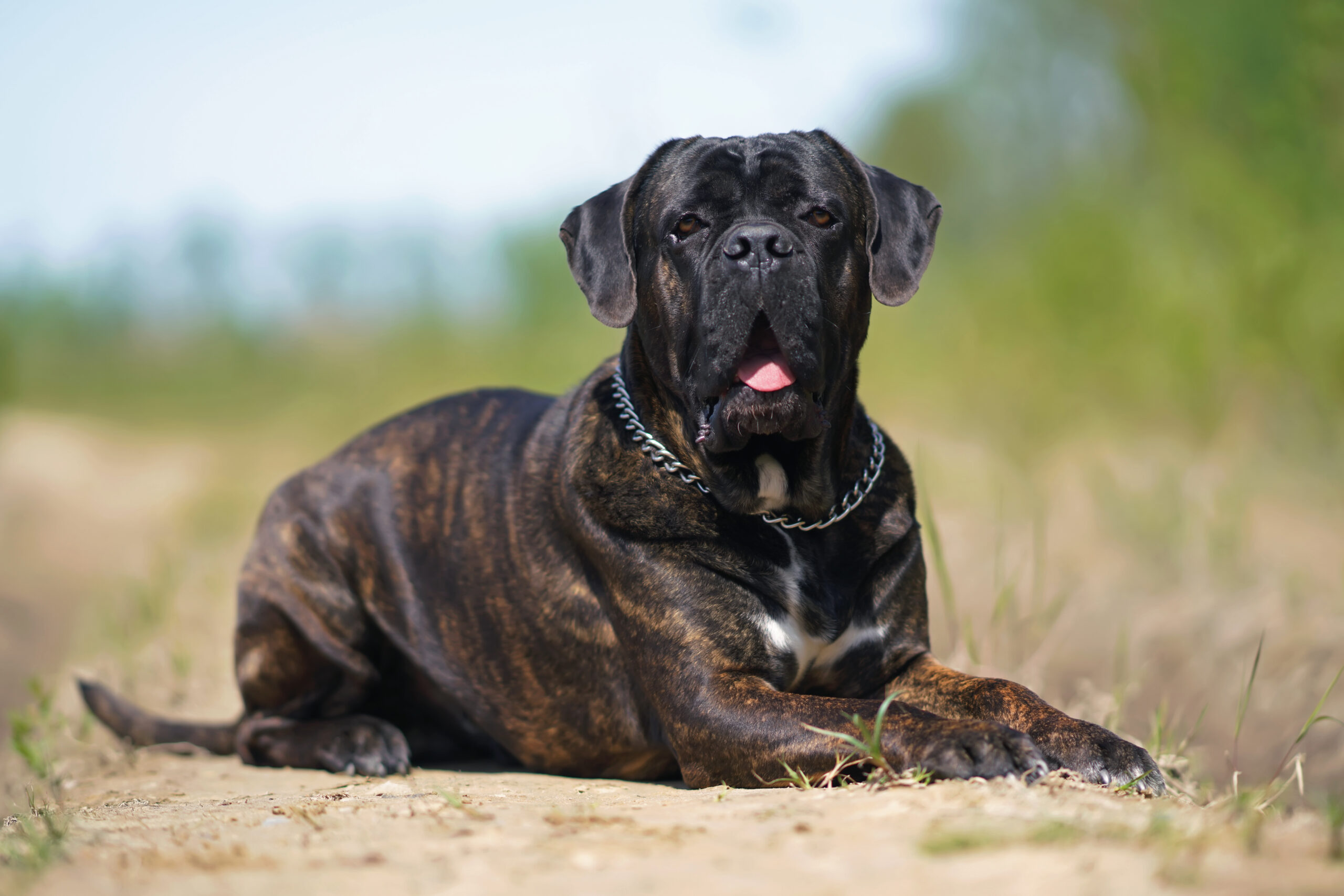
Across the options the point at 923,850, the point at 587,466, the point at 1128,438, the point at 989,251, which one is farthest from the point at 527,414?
the point at 989,251

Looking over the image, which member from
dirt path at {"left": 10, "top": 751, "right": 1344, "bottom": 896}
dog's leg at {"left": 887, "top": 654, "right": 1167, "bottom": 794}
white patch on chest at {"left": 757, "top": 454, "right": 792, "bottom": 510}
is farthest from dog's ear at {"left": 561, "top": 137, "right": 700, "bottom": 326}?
dirt path at {"left": 10, "top": 751, "right": 1344, "bottom": 896}

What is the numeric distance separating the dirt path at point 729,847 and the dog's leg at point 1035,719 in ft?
0.62

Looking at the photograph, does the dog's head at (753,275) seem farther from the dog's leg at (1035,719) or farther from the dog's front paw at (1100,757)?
the dog's front paw at (1100,757)

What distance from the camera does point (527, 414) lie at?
→ 407 cm

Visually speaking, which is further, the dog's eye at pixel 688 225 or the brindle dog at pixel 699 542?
the dog's eye at pixel 688 225

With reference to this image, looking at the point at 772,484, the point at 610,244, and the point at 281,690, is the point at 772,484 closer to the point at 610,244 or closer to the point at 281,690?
the point at 610,244

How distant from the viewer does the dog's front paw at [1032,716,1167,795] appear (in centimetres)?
262

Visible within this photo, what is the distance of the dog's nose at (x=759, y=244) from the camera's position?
306 cm

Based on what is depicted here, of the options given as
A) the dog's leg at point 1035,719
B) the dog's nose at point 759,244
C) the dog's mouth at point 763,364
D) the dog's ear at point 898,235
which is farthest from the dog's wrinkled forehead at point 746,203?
the dog's leg at point 1035,719

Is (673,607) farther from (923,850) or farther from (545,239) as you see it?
(545,239)

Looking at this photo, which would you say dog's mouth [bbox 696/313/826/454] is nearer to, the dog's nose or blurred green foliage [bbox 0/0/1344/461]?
the dog's nose

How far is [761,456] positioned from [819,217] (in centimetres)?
70

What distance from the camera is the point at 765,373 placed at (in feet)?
10.1

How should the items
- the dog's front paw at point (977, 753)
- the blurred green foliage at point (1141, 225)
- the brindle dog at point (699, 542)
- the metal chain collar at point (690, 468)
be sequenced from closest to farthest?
the dog's front paw at point (977, 753) < the brindle dog at point (699, 542) < the metal chain collar at point (690, 468) < the blurred green foliage at point (1141, 225)
